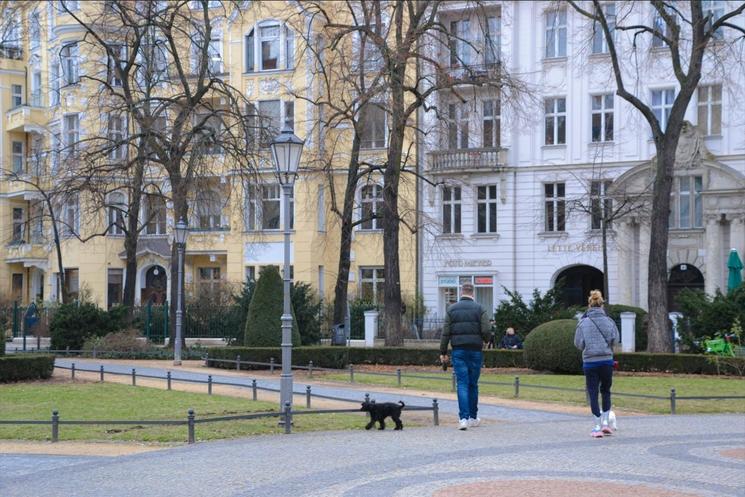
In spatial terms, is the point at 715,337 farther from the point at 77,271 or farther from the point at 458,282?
the point at 77,271

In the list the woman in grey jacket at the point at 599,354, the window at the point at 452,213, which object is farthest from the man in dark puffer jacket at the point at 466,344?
the window at the point at 452,213

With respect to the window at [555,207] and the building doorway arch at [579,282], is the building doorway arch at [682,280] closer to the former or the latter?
the building doorway arch at [579,282]

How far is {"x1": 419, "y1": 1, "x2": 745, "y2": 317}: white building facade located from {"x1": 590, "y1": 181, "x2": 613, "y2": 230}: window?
0.09 m

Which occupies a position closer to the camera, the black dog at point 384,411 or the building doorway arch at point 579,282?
the black dog at point 384,411

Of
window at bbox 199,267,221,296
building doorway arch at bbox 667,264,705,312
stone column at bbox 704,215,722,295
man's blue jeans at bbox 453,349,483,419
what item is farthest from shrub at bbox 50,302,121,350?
man's blue jeans at bbox 453,349,483,419

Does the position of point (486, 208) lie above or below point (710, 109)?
below

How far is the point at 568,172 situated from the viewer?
1777 inches

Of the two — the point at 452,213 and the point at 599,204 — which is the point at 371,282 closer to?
the point at 452,213

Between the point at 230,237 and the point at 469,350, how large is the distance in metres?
35.0

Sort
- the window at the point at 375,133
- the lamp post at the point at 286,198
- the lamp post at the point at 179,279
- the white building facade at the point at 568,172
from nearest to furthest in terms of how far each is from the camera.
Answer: the lamp post at the point at 286,198
the lamp post at the point at 179,279
the white building facade at the point at 568,172
the window at the point at 375,133

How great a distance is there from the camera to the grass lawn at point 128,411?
16.5 m

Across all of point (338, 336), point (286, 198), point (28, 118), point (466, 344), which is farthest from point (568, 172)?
point (466, 344)

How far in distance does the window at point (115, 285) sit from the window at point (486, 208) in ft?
60.8

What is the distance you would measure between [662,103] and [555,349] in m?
19.5
